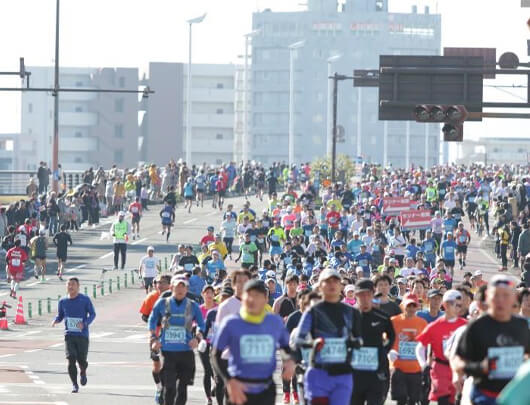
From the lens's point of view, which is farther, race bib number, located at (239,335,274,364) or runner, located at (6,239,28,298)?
runner, located at (6,239,28,298)

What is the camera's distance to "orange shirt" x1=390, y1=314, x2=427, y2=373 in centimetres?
1602

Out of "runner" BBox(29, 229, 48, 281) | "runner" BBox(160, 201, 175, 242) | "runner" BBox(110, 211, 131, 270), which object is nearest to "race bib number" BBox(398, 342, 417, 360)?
"runner" BBox(29, 229, 48, 281)

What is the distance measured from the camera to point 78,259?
4959 centimetres

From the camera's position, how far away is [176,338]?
16344 mm

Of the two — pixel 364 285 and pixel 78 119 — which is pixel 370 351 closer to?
pixel 364 285

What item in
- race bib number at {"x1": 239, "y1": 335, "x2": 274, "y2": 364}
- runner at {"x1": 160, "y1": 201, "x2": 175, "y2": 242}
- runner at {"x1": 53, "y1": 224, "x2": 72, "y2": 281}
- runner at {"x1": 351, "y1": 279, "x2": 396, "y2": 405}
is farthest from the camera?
runner at {"x1": 160, "y1": 201, "x2": 175, "y2": 242}

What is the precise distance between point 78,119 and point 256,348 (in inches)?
6849

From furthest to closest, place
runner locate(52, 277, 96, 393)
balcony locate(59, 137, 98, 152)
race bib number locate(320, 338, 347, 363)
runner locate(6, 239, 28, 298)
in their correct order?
balcony locate(59, 137, 98, 152), runner locate(6, 239, 28, 298), runner locate(52, 277, 96, 393), race bib number locate(320, 338, 347, 363)

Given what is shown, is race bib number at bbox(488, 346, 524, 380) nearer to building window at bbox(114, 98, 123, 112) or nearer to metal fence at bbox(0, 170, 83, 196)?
metal fence at bbox(0, 170, 83, 196)

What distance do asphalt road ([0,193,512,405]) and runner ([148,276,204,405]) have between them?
2841mm

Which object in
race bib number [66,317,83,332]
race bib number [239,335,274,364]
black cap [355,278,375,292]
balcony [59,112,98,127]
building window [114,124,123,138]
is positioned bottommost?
race bib number [66,317,83,332]

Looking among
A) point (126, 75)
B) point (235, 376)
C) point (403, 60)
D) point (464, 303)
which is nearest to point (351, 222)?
point (403, 60)

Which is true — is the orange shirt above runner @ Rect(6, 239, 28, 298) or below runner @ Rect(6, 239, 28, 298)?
above

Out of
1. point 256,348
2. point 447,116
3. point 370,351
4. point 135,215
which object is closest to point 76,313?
point 370,351
